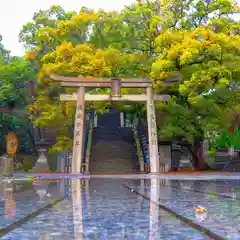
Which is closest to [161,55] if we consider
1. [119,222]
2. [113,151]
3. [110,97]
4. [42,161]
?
[110,97]

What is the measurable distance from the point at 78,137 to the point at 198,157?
7.68 meters

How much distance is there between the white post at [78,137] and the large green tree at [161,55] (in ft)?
6.91

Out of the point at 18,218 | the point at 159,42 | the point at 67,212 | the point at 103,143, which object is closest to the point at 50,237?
the point at 18,218

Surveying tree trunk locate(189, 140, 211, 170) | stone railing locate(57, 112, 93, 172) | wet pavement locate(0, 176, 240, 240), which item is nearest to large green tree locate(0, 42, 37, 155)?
stone railing locate(57, 112, 93, 172)

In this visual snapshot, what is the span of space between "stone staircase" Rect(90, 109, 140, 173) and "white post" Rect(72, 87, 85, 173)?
3316 millimetres

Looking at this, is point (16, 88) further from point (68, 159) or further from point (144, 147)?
point (144, 147)

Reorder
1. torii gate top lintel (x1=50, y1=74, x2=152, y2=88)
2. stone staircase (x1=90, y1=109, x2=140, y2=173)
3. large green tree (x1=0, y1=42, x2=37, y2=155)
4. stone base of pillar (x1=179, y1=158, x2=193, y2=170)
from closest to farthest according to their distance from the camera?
1. torii gate top lintel (x1=50, y1=74, x2=152, y2=88)
2. stone staircase (x1=90, y1=109, x2=140, y2=173)
3. stone base of pillar (x1=179, y1=158, x2=193, y2=170)
4. large green tree (x1=0, y1=42, x2=37, y2=155)

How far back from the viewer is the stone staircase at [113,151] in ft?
106

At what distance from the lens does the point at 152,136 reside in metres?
29.1

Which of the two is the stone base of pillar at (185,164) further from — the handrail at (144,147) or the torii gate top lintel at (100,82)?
the torii gate top lintel at (100,82)

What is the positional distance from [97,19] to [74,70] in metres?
4.28

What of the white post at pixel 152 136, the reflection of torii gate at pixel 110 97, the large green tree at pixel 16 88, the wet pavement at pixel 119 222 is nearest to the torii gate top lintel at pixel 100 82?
the reflection of torii gate at pixel 110 97

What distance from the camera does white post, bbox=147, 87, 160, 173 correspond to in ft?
92.4

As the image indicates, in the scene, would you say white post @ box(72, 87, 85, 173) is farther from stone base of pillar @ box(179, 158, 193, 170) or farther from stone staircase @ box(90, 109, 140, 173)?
stone base of pillar @ box(179, 158, 193, 170)
